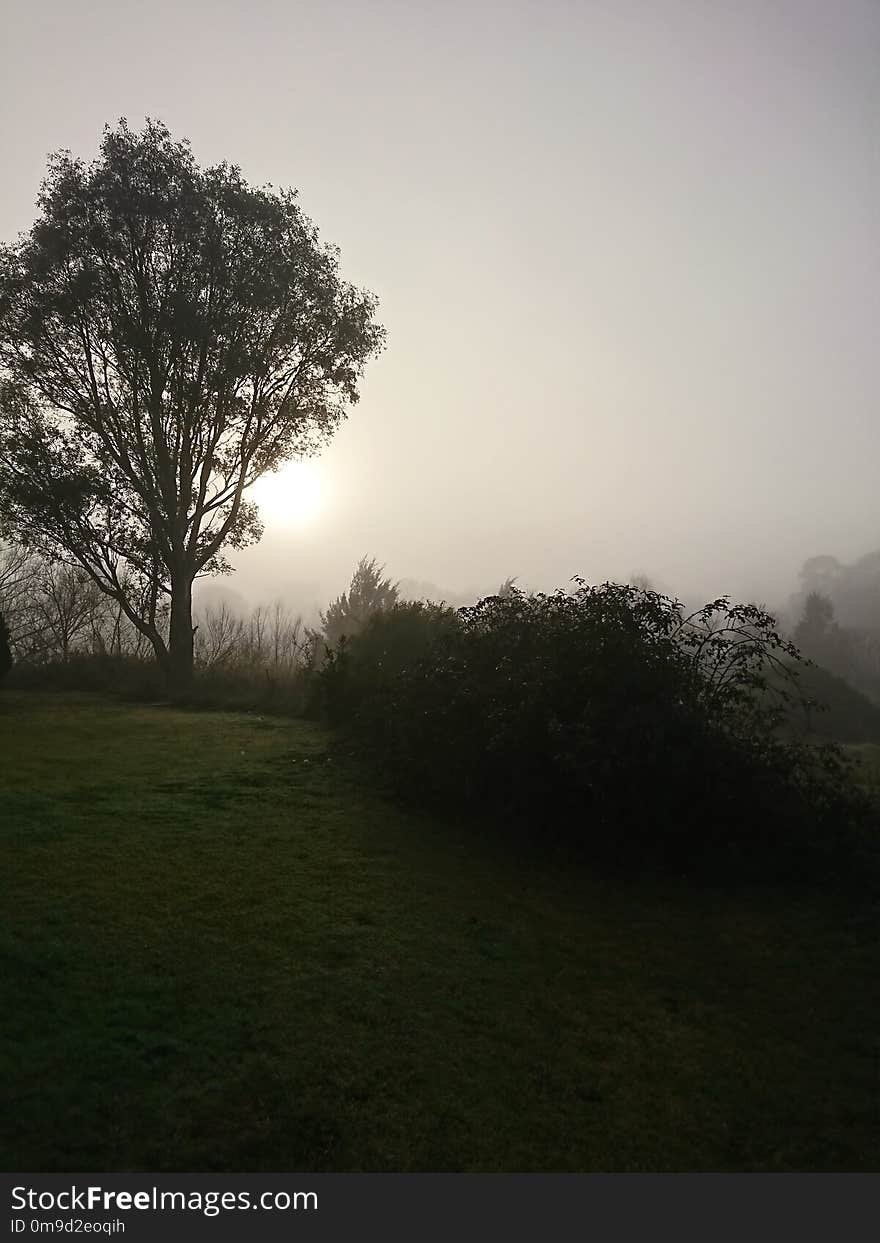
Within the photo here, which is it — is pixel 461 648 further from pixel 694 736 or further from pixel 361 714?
pixel 694 736

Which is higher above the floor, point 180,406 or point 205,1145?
point 180,406

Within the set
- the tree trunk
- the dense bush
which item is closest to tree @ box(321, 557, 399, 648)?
the tree trunk

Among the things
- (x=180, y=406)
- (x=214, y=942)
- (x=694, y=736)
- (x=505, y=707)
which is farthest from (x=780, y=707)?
(x=180, y=406)

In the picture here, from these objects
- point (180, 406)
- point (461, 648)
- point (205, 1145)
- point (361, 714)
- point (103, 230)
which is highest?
point (103, 230)

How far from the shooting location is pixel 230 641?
58.3 ft

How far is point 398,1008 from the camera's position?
3.13 meters

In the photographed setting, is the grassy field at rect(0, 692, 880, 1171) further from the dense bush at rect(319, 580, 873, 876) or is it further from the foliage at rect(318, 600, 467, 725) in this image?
the foliage at rect(318, 600, 467, 725)

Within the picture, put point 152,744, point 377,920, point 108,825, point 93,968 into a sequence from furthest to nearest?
point 152,744
point 108,825
point 377,920
point 93,968

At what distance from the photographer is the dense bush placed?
509cm

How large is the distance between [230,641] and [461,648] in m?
11.9

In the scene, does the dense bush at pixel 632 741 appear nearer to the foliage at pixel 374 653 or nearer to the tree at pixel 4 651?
the foliage at pixel 374 653

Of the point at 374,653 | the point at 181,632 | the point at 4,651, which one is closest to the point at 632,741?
the point at 374,653

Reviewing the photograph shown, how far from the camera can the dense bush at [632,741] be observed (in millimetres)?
5090

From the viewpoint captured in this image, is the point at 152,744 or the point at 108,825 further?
the point at 152,744
